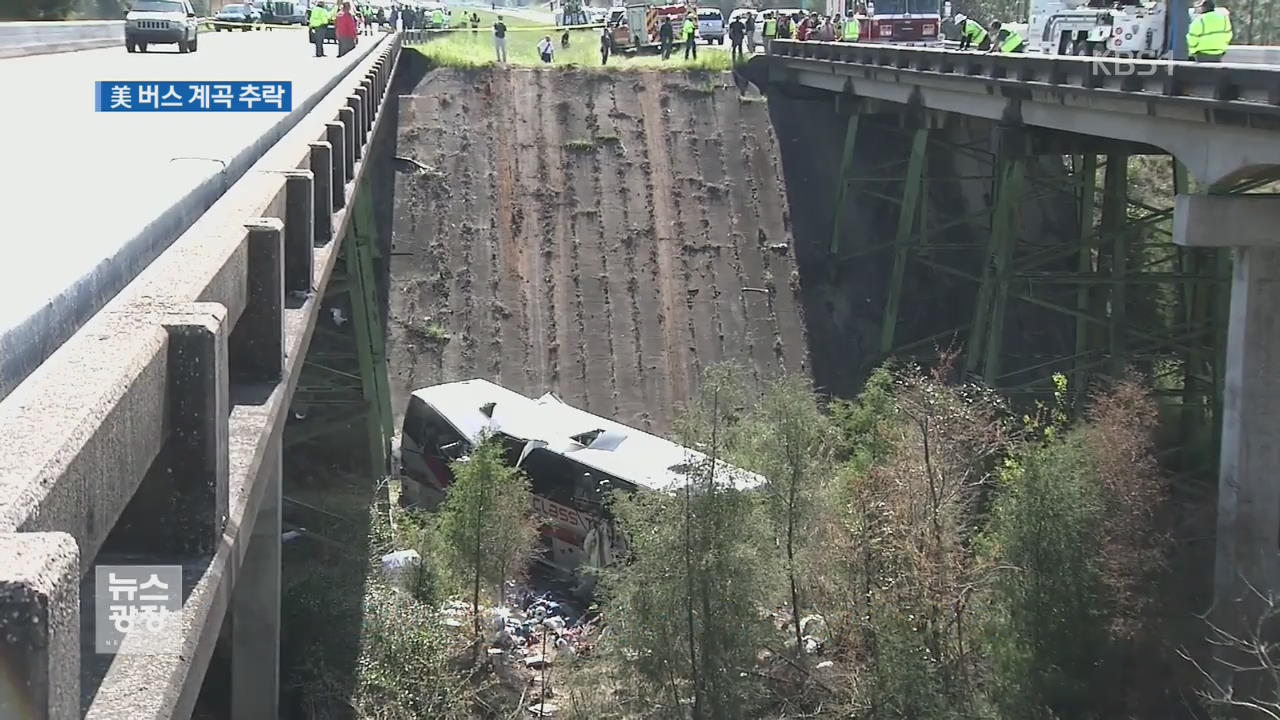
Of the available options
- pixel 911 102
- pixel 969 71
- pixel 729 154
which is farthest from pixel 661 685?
pixel 729 154

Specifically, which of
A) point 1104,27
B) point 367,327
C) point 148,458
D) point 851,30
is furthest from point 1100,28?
point 148,458

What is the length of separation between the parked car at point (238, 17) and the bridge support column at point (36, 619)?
59.2 m

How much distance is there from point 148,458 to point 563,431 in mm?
15979

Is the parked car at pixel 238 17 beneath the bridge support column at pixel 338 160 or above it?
above

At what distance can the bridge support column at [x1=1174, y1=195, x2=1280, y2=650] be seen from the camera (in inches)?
526

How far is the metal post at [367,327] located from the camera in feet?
63.0

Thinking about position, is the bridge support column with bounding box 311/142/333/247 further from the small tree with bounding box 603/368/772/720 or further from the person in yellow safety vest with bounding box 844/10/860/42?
the person in yellow safety vest with bounding box 844/10/860/42

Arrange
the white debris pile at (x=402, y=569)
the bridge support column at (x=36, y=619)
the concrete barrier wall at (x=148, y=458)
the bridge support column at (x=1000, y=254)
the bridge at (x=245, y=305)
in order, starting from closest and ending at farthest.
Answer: the bridge support column at (x=36, y=619) < the concrete barrier wall at (x=148, y=458) < the bridge at (x=245, y=305) < the white debris pile at (x=402, y=569) < the bridge support column at (x=1000, y=254)

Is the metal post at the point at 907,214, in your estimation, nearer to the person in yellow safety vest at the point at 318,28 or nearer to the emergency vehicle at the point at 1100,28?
the emergency vehicle at the point at 1100,28

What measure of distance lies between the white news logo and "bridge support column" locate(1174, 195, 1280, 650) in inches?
464

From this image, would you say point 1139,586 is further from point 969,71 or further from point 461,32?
point 461,32

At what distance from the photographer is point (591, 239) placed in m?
29.0

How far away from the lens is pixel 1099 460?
14352 mm

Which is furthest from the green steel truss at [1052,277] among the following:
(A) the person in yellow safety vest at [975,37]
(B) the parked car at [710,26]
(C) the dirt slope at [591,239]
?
(B) the parked car at [710,26]
